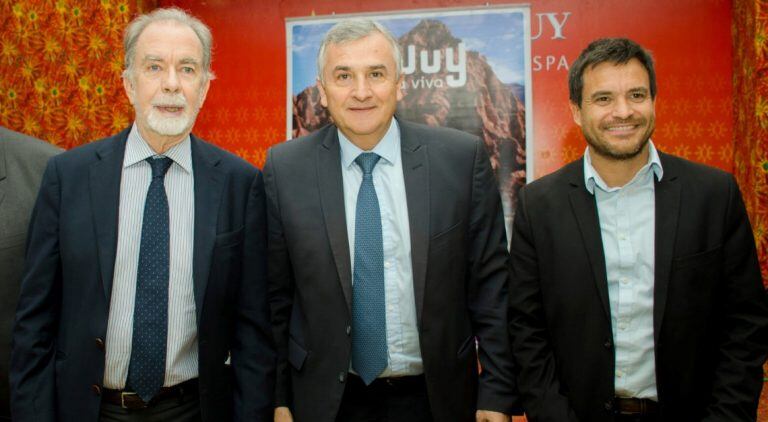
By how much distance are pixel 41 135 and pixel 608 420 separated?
4207 mm

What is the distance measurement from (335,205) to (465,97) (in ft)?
8.56

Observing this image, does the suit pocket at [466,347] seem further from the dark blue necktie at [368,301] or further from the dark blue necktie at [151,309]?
the dark blue necktie at [151,309]

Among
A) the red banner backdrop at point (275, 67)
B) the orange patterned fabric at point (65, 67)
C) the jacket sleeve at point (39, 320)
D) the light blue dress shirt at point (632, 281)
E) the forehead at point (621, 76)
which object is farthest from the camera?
the orange patterned fabric at point (65, 67)

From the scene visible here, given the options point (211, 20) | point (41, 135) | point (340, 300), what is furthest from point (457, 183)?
point (41, 135)

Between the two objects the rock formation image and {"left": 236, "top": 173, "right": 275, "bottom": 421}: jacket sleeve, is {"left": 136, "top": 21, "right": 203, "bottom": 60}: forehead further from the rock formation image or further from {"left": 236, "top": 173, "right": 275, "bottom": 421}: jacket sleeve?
the rock formation image

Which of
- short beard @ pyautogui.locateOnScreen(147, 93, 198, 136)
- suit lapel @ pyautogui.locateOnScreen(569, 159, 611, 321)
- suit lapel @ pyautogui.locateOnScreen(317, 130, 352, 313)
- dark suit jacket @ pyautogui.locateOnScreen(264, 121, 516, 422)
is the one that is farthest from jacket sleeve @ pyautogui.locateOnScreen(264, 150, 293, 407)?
suit lapel @ pyautogui.locateOnScreen(569, 159, 611, 321)

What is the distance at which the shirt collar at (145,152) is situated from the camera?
1835 millimetres

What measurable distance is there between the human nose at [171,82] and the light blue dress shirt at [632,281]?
1388mm

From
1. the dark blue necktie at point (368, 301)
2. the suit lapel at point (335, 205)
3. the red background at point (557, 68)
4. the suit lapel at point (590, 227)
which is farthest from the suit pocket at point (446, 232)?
the red background at point (557, 68)

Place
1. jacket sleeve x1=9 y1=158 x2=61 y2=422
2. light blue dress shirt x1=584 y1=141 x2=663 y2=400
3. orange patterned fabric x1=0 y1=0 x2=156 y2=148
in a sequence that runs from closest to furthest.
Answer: jacket sleeve x1=9 y1=158 x2=61 y2=422, light blue dress shirt x1=584 y1=141 x2=663 y2=400, orange patterned fabric x1=0 y1=0 x2=156 y2=148

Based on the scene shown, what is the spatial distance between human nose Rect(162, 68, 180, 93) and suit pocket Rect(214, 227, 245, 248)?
1.56 feet

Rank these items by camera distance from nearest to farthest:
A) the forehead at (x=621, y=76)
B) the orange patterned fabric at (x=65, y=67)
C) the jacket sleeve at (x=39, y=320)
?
1. the jacket sleeve at (x=39, y=320)
2. the forehead at (x=621, y=76)
3. the orange patterned fabric at (x=65, y=67)

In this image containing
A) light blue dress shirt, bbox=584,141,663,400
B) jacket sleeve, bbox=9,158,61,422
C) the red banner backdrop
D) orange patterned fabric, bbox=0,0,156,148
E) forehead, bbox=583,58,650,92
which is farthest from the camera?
orange patterned fabric, bbox=0,0,156,148

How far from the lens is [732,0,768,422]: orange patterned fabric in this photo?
345cm
